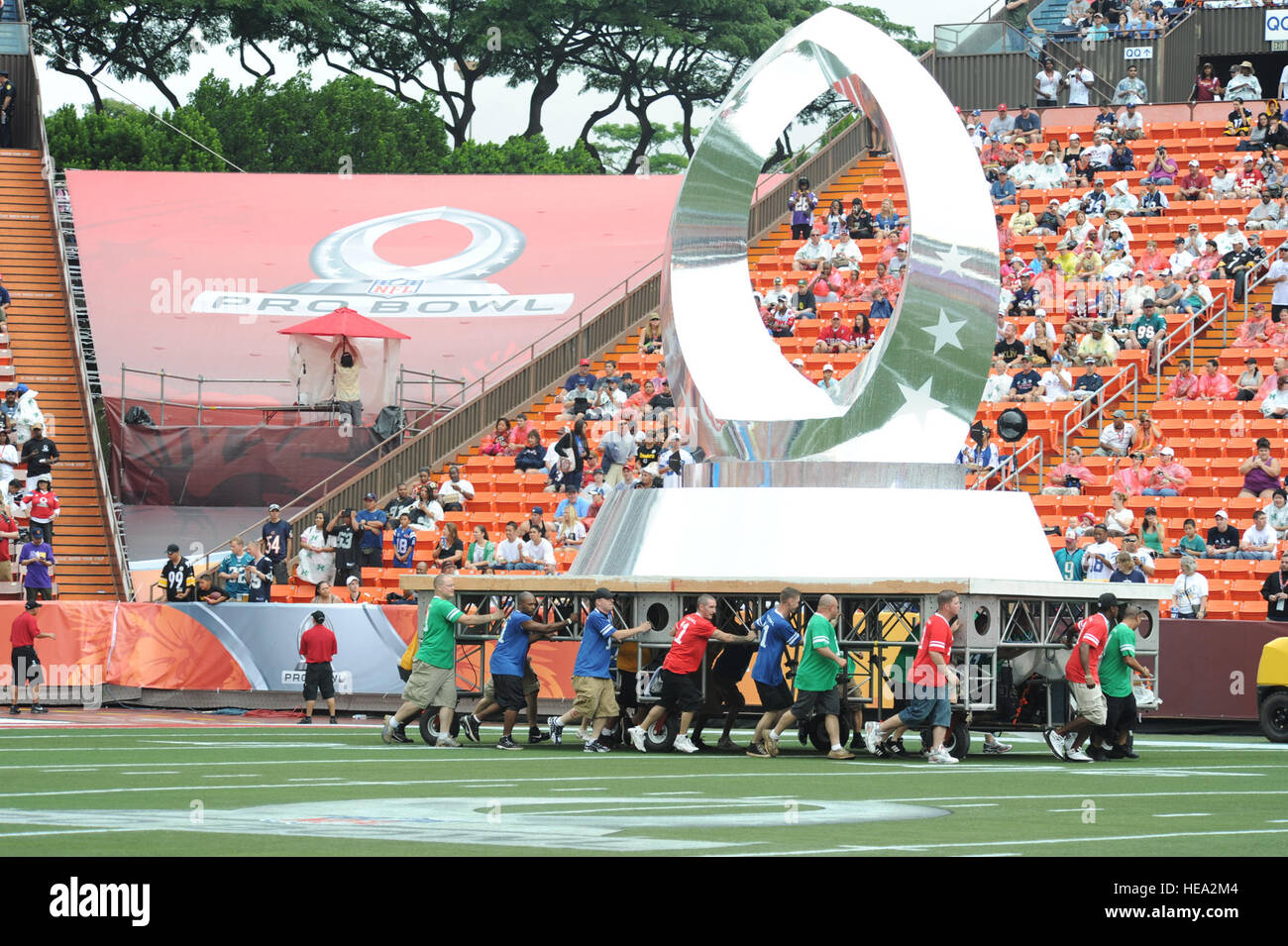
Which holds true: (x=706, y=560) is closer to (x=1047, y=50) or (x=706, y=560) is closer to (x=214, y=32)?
(x=1047, y=50)

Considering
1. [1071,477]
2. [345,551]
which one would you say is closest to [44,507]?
[345,551]

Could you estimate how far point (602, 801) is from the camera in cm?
1396

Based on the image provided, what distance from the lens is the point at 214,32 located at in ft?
232

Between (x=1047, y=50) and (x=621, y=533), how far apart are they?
25.8 metres

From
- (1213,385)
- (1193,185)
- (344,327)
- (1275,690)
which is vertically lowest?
(1275,690)

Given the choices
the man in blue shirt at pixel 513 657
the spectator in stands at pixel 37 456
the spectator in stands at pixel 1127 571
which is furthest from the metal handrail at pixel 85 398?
the spectator in stands at pixel 1127 571

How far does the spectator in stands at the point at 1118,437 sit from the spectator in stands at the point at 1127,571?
14.7 feet

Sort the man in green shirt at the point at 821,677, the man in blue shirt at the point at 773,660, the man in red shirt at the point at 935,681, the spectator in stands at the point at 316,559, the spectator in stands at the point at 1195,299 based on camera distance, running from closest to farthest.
A: 1. the man in red shirt at the point at 935,681
2. the man in green shirt at the point at 821,677
3. the man in blue shirt at the point at 773,660
4. the spectator in stands at the point at 316,559
5. the spectator in stands at the point at 1195,299

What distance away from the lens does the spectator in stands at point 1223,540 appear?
26766mm

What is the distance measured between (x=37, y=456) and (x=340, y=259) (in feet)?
45.4

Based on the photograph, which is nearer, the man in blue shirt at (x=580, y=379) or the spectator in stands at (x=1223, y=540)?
the spectator in stands at (x=1223, y=540)

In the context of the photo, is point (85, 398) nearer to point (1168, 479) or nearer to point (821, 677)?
point (1168, 479)

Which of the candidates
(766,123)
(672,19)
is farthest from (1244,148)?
(672,19)

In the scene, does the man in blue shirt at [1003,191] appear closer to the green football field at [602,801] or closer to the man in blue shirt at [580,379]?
the man in blue shirt at [580,379]
